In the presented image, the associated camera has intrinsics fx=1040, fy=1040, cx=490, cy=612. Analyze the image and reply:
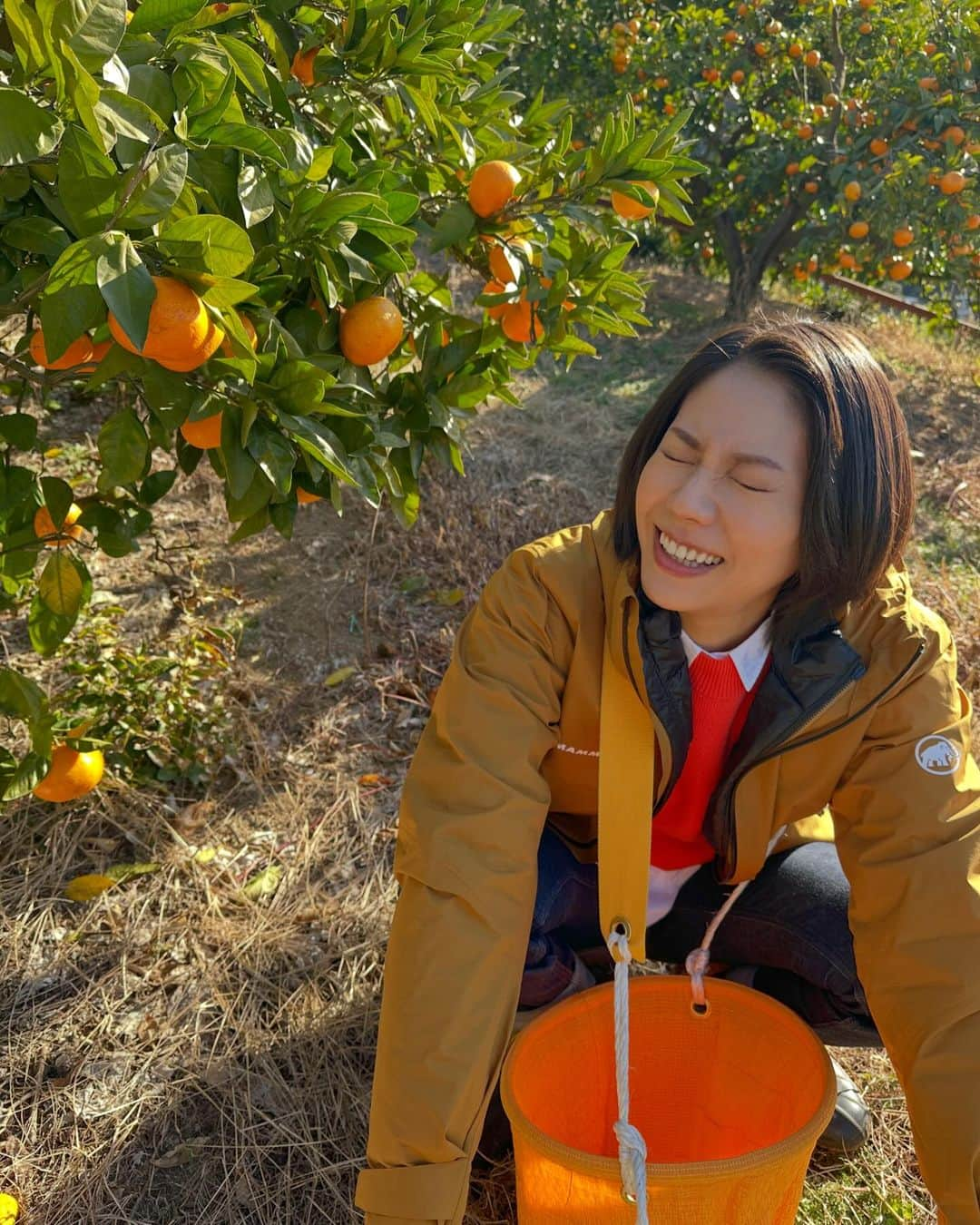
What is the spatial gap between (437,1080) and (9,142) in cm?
105

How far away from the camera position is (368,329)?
1.39 metres

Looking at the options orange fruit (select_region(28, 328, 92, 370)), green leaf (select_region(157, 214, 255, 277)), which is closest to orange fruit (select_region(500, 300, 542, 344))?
orange fruit (select_region(28, 328, 92, 370))

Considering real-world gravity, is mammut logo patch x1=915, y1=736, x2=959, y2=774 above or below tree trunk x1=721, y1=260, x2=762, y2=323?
above

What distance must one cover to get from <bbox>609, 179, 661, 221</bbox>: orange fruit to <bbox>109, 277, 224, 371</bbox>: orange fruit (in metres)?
0.87

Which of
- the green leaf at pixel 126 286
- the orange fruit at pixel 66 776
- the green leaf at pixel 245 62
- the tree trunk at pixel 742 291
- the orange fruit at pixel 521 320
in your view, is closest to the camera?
the green leaf at pixel 126 286

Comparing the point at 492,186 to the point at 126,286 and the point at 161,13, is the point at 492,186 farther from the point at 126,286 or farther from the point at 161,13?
the point at 126,286

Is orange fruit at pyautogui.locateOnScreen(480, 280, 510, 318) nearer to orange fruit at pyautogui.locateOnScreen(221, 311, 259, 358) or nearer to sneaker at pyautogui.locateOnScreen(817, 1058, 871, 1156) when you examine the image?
orange fruit at pyautogui.locateOnScreen(221, 311, 259, 358)

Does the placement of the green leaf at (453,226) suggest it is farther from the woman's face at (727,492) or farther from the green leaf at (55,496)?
the green leaf at (55,496)

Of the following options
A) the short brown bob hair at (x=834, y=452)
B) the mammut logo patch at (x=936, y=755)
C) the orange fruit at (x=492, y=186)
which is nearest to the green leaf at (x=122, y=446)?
the orange fruit at (x=492, y=186)

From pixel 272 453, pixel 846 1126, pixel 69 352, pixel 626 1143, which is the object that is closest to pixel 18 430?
pixel 69 352

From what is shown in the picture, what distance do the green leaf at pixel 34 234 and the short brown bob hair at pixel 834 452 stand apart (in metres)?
0.84

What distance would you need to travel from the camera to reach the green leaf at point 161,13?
3.15 feet

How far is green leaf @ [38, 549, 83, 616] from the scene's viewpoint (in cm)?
176

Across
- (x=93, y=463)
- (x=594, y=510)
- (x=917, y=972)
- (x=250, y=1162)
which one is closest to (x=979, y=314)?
(x=594, y=510)
